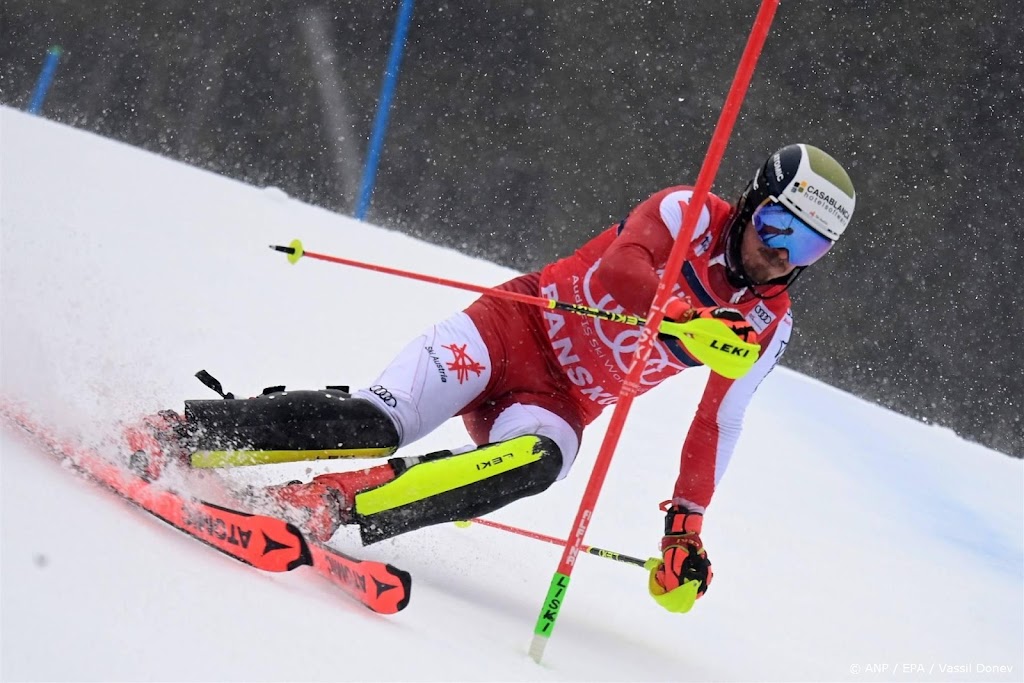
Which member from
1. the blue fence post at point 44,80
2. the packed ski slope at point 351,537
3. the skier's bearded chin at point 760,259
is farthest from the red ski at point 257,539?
the blue fence post at point 44,80

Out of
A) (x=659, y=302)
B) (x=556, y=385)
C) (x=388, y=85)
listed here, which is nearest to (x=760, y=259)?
A: (x=659, y=302)

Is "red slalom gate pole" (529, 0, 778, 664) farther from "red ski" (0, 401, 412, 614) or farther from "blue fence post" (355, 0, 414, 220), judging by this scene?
"blue fence post" (355, 0, 414, 220)

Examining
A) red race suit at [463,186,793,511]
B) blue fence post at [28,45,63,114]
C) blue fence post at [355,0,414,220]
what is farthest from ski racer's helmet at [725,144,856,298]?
blue fence post at [28,45,63,114]

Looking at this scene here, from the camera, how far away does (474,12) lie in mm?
6238

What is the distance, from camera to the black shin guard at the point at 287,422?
1.99m

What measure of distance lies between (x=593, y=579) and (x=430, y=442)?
37.6 inches

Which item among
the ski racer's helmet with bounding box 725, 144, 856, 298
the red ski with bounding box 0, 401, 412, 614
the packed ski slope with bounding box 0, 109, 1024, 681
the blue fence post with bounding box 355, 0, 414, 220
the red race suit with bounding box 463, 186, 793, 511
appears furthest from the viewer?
the blue fence post with bounding box 355, 0, 414, 220

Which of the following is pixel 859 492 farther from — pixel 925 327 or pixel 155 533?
pixel 155 533

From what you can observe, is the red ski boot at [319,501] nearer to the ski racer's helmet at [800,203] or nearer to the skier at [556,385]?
the skier at [556,385]

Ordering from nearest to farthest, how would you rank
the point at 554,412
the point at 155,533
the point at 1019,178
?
the point at 155,533 < the point at 554,412 < the point at 1019,178

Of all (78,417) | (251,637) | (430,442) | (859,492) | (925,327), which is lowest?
(251,637)

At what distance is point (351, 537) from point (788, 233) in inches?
46.4

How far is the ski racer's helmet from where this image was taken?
86.7 inches

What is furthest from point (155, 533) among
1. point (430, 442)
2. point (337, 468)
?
point (430, 442)
